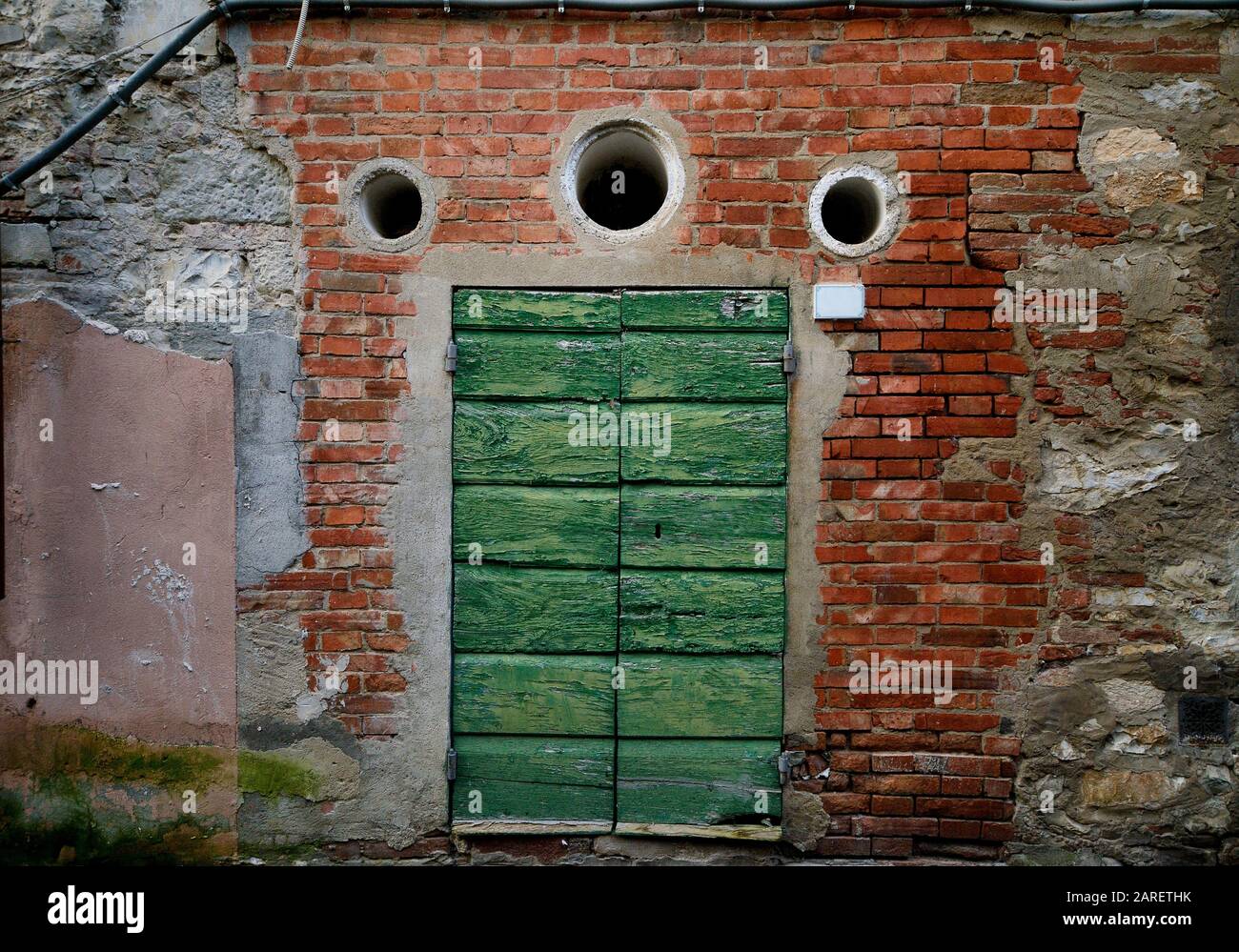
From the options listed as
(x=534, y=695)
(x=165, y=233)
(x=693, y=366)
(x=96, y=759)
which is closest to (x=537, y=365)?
(x=693, y=366)

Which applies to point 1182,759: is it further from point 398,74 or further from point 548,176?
point 398,74

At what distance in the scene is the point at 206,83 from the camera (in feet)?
9.05

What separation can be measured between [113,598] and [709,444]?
96.3 inches

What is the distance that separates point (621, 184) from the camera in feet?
10.1

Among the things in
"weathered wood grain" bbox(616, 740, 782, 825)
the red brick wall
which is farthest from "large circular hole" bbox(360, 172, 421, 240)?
"weathered wood grain" bbox(616, 740, 782, 825)

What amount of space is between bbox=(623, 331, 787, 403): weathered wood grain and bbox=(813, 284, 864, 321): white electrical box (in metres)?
0.31

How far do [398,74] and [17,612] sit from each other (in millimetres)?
2608

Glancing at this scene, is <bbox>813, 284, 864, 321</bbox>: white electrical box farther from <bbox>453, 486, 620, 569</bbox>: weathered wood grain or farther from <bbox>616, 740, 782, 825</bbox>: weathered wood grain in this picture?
<bbox>616, 740, 782, 825</bbox>: weathered wood grain

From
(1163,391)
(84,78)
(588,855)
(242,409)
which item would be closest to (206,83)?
(84,78)

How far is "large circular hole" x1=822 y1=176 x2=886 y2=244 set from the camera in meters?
2.77

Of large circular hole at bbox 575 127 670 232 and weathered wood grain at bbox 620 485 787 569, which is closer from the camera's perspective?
weathered wood grain at bbox 620 485 787 569

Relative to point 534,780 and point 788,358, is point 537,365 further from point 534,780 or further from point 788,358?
point 534,780

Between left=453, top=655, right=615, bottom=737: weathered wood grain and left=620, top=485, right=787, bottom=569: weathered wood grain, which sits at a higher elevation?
left=620, top=485, right=787, bottom=569: weathered wood grain

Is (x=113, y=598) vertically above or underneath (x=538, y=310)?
underneath
